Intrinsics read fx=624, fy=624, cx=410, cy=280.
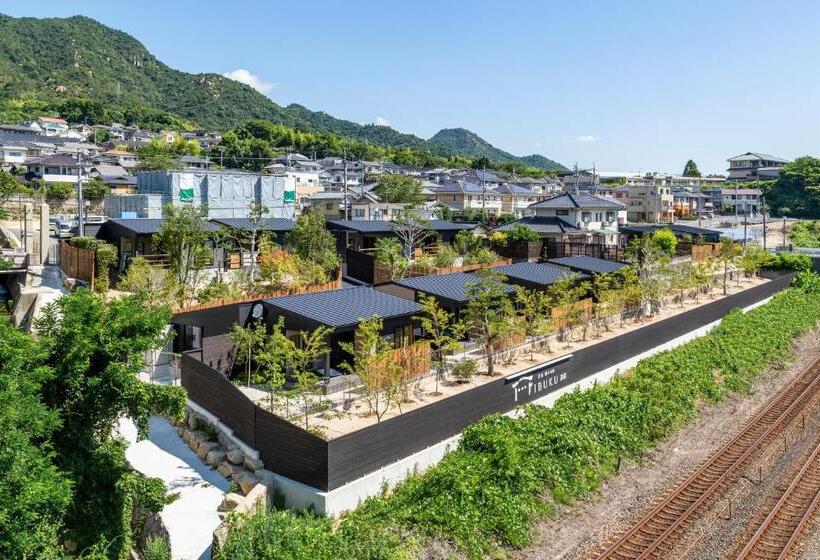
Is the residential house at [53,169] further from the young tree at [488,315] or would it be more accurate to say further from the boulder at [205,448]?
the boulder at [205,448]

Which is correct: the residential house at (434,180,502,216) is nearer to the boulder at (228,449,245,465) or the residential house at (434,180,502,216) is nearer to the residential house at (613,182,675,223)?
the residential house at (613,182,675,223)

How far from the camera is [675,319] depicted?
79.6ft

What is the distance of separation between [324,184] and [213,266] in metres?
51.6

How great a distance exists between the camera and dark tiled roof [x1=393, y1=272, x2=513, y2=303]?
65.1 feet

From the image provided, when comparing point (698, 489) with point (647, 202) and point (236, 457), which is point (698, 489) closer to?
point (236, 457)

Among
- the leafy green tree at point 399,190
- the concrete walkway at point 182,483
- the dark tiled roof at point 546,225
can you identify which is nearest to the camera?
the concrete walkway at point 182,483

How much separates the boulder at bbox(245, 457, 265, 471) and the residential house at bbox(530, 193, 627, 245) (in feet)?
101

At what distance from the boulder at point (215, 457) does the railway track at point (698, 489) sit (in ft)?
25.5

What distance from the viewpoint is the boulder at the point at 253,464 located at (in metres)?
12.8

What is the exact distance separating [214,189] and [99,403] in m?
27.0

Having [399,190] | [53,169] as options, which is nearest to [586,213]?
[399,190]

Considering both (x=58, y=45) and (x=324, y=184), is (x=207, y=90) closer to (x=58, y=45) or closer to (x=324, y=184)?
(x=58, y=45)

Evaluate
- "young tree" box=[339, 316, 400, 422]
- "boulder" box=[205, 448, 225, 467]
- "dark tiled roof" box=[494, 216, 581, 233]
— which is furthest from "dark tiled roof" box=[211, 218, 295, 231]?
"boulder" box=[205, 448, 225, 467]

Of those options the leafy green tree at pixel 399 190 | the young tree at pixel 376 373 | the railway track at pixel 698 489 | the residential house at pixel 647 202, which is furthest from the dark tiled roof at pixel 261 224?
the residential house at pixel 647 202
